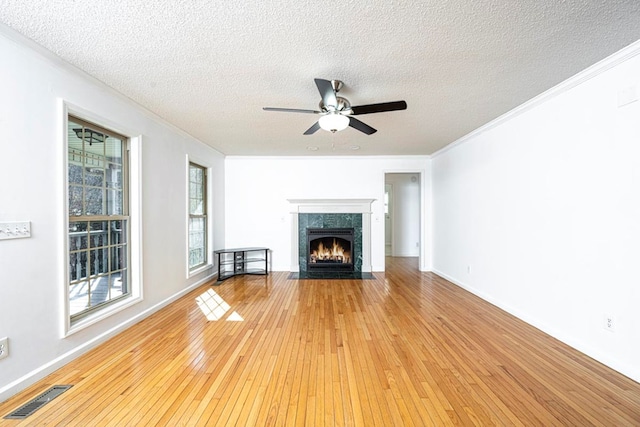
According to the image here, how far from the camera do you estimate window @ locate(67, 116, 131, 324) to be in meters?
2.54

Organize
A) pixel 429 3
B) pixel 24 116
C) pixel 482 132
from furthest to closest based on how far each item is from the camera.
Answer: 1. pixel 482 132
2. pixel 24 116
3. pixel 429 3

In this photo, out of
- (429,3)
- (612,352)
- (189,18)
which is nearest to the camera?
(429,3)

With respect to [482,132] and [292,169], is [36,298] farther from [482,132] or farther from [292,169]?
[482,132]

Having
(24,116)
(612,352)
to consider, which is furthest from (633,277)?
(24,116)

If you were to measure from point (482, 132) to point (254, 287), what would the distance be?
426 cm

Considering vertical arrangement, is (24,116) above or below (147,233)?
above

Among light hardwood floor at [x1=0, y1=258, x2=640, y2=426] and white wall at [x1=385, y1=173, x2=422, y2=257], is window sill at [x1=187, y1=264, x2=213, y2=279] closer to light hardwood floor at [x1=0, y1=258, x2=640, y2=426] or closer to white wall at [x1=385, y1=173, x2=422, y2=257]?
light hardwood floor at [x1=0, y1=258, x2=640, y2=426]

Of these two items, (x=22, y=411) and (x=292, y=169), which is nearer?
(x=22, y=411)

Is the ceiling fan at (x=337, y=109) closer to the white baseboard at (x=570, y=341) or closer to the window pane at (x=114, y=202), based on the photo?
the window pane at (x=114, y=202)

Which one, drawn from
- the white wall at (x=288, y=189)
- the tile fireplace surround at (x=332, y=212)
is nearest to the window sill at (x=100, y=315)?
the white wall at (x=288, y=189)

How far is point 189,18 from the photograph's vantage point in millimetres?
1767

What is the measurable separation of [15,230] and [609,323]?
4.51 metres

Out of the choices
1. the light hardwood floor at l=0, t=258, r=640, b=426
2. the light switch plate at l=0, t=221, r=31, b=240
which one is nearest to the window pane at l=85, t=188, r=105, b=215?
the light switch plate at l=0, t=221, r=31, b=240

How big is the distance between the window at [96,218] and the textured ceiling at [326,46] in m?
0.60
